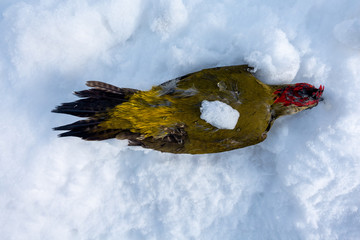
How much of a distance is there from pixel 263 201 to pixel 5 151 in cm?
302

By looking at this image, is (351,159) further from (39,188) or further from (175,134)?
(39,188)

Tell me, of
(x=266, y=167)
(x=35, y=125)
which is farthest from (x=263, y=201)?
(x=35, y=125)

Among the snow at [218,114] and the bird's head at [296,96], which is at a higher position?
the bird's head at [296,96]

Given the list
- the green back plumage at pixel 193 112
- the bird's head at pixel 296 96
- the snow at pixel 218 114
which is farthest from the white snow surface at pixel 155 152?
the snow at pixel 218 114

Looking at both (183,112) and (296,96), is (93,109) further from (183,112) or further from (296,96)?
(296,96)

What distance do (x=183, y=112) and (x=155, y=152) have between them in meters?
0.94

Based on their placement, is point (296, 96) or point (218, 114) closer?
point (218, 114)

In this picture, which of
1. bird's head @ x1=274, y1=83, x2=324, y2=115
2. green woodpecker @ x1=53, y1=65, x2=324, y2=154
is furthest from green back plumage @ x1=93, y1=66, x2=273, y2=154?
bird's head @ x1=274, y1=83, x2=324, y2=115

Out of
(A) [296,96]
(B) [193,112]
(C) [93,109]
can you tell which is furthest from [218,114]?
(C) [93,109]

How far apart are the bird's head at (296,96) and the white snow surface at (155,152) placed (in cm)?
24

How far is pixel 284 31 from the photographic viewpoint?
2.93 m

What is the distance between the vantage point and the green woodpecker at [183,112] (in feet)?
7.37

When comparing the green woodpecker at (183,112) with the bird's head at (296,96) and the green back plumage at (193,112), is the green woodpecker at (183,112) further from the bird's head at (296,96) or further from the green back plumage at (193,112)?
the bird's head at (296,96)

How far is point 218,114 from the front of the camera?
2.25 meters
